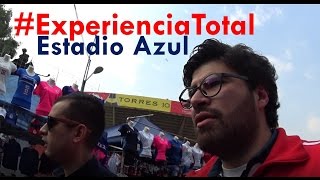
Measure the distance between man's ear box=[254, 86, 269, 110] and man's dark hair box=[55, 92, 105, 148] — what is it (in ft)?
3.69

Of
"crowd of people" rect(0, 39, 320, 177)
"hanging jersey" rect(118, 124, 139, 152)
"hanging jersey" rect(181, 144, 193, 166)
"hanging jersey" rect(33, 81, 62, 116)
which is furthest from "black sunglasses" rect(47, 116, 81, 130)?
"hanging jersey" rect(181, 144, 193, 166)

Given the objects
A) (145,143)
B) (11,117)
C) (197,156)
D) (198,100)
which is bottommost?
(197,156)

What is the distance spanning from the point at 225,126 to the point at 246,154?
0.58 ft

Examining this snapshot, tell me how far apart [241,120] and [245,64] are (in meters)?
0.32

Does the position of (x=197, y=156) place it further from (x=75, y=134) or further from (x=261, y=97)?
(x=261, y=97)

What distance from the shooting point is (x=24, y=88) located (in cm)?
585

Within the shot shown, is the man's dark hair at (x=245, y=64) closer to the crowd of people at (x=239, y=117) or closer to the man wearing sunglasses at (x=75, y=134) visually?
the crowd of people at (x=239, y=117)

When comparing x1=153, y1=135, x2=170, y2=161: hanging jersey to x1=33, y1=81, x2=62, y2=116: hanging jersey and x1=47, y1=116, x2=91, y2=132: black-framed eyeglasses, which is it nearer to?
x1=33, y1=81, x2=62, y2=116: hanging jersey

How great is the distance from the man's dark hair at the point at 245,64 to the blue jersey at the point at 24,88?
425cm

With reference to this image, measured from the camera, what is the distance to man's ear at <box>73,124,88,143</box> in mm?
2358

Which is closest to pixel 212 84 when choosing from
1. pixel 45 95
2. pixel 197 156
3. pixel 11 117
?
pixel 11 117
